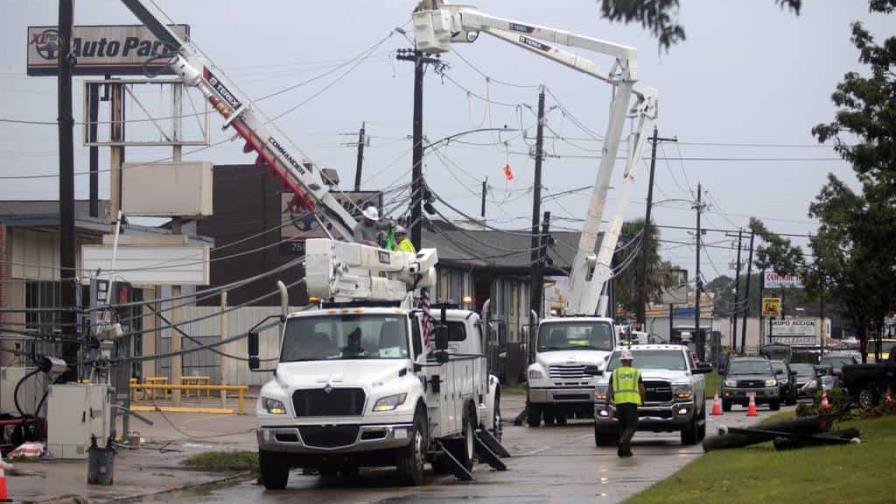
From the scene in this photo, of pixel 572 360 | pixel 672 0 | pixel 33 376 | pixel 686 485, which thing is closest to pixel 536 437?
pixel 572 360

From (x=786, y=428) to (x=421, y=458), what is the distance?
5976mm

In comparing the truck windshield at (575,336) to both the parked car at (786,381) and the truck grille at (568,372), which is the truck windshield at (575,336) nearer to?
the truck grille at (568,372)

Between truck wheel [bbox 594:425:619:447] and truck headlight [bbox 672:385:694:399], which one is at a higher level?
truck headlight [bbox 672:385:694:399]

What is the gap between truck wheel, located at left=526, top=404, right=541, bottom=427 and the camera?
1378 inches

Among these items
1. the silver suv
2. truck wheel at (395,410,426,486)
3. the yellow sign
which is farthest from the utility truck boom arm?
the yellow sign

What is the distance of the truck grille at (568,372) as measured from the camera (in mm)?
33844

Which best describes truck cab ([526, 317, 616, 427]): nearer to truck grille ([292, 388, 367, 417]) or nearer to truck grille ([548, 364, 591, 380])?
truck grille ([548, 364, 591, 380])

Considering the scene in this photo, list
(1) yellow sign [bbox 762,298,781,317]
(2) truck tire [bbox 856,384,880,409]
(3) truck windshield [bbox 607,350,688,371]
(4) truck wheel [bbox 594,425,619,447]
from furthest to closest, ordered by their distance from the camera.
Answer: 1. (1) yellow sign [bbox 762,298,781,317]
2. (2) truck tire [bbox 856,384,880,409]
3. (3) truck windshield [bbox 607,350,688,371]
4. (4) truck wheel [bbox 594,425,619,447]

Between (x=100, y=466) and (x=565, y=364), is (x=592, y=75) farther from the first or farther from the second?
(x=100, y=466)

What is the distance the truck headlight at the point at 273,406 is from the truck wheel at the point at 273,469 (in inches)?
23.5

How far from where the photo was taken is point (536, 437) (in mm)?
31312

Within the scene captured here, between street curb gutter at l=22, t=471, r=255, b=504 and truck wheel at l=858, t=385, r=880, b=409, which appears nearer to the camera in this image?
street curb gutter at l=22, t=471, r=255, b=504

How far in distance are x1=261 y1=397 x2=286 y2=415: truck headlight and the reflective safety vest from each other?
7339 mm

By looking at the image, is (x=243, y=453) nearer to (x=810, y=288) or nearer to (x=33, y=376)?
(x=33, y=376)
